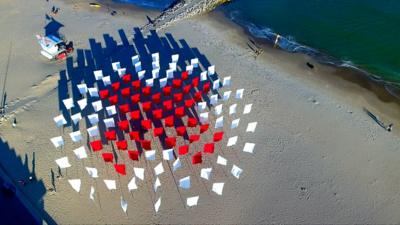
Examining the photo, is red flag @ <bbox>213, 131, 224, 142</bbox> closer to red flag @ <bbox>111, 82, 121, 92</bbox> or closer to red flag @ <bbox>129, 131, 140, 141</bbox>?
red flag @ <bbox>129, 131, 140, 141</bbox>

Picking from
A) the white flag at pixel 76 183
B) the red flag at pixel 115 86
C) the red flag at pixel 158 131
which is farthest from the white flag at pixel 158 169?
the red flag at pixel 115 86

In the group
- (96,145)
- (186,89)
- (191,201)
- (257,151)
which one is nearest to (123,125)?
(96,145)

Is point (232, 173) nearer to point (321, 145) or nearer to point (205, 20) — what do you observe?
point (321, 145)

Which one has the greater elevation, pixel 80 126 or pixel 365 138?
pixel 365 138

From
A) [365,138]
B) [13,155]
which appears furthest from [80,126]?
[365,138]

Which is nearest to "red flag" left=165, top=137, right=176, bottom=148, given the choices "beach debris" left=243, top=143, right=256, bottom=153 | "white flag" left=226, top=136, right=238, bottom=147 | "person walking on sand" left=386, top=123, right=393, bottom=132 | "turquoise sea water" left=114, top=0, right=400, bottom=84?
"white flag" left=226, top=136, right=238, bottom=147

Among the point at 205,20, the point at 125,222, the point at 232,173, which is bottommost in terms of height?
the point at 125,222

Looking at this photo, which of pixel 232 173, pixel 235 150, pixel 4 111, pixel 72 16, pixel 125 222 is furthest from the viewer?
pixel 72 16
